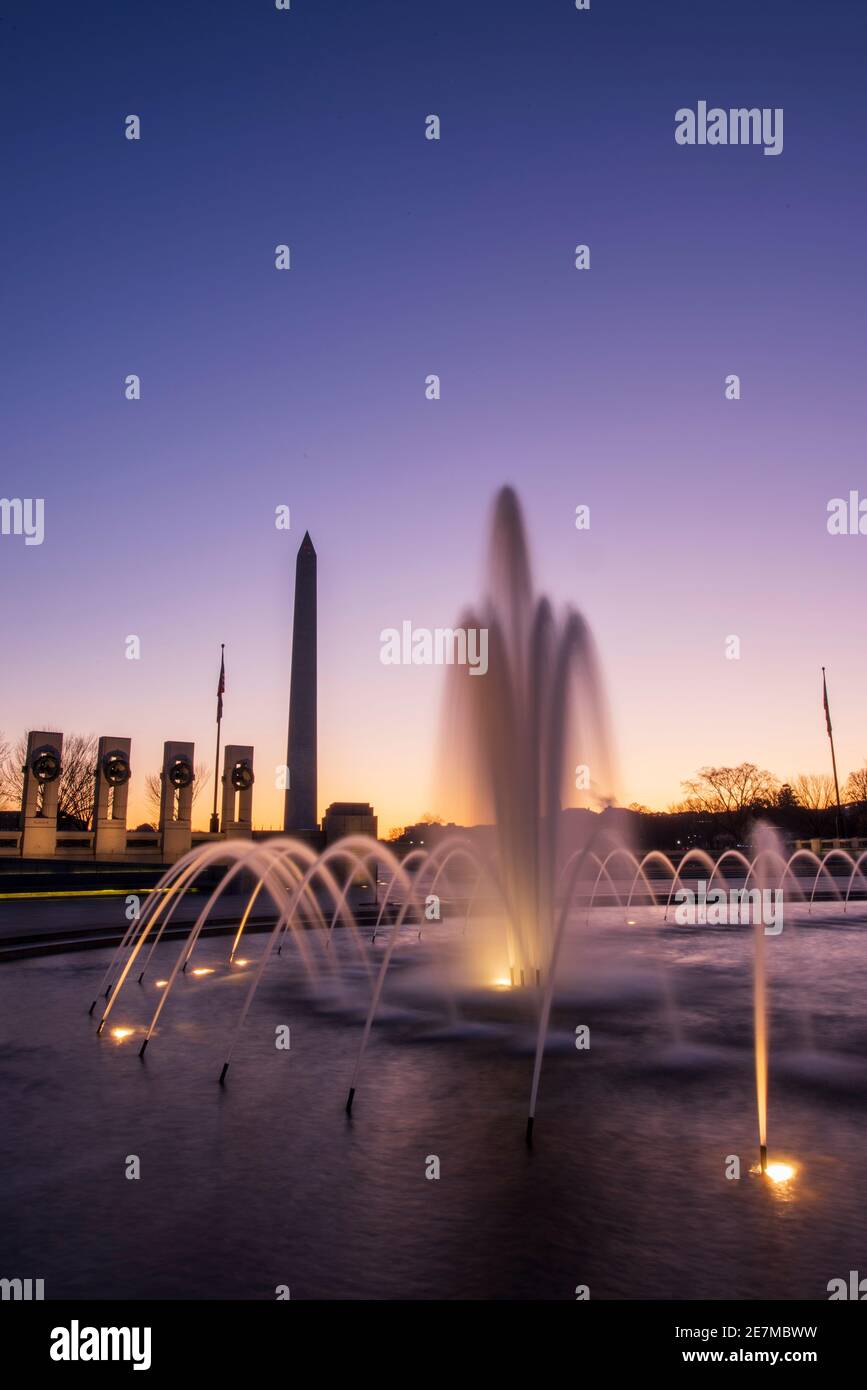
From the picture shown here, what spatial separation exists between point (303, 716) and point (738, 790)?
76.2 meters

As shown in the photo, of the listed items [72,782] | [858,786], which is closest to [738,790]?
[858,786]

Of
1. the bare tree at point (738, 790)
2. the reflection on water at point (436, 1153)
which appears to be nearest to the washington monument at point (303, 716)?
the reflection on water at point (436, 1153)

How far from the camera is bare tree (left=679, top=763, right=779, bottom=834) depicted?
102 metres

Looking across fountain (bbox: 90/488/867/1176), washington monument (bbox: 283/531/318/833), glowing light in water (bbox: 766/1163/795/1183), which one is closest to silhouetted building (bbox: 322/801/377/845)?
washington monument (bbox: 283/531/318/833)

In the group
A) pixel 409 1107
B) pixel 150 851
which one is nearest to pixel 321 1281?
pixel 409 1107

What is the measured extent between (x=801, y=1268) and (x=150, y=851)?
41867 mm

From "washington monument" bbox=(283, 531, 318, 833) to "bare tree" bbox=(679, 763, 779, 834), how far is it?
74870 millimetres

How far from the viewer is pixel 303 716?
3847cm

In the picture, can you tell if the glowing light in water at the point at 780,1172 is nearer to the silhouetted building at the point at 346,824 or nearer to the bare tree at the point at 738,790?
the silhouetted building at the point at 346,824

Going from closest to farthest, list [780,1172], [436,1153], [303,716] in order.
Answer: [780,1172], [436,1153], [303,716]

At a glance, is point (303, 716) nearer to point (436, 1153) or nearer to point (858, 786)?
point (436, 1153)

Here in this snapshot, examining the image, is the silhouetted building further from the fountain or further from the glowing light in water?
the glowing light in water
